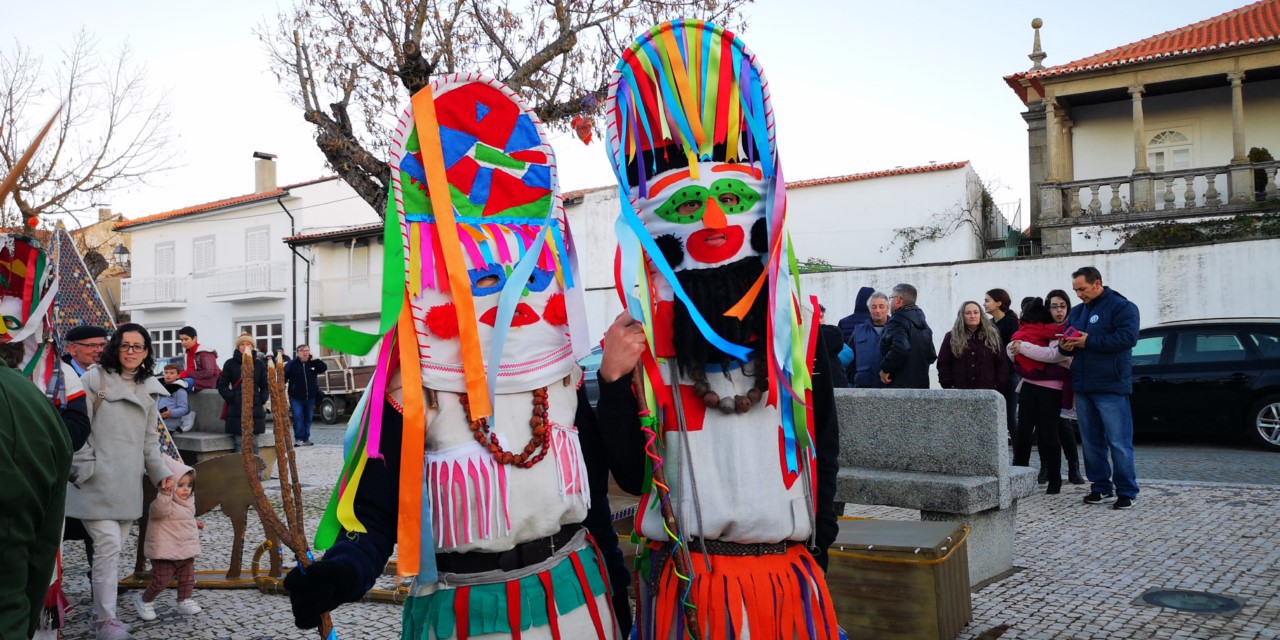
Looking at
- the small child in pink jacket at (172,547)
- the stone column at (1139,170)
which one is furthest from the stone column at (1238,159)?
the small child in pink jacket at (172,547)

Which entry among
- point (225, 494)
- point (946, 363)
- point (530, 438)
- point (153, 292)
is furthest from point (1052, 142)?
point (153, 292)

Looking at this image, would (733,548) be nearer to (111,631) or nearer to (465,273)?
(465,273)

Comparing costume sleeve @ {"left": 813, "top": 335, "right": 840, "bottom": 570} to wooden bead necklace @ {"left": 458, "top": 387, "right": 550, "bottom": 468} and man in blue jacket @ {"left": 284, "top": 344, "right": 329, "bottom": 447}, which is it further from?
man in blue jacket @ {"left": 284, "top": 344, "right": 329, "bottom": 447}

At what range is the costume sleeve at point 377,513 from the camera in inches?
76.8

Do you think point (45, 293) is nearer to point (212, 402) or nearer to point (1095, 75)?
point (212, 402)

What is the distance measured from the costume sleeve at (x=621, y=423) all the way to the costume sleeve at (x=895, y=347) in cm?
519

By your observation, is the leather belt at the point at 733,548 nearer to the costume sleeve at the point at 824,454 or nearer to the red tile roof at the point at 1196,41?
the costume sleeve at the point at 824,454

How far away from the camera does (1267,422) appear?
30.4ft

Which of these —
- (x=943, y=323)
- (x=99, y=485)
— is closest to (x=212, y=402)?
(x=99, y=485)

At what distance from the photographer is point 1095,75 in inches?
792

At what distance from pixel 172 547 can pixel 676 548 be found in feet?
12.9

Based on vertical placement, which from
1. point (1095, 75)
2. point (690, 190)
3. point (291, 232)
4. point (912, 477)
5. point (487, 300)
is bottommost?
point (912, 477)

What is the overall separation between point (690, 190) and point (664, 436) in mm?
629

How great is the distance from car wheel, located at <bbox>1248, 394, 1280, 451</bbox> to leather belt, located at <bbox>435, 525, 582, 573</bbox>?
9.71 meters
